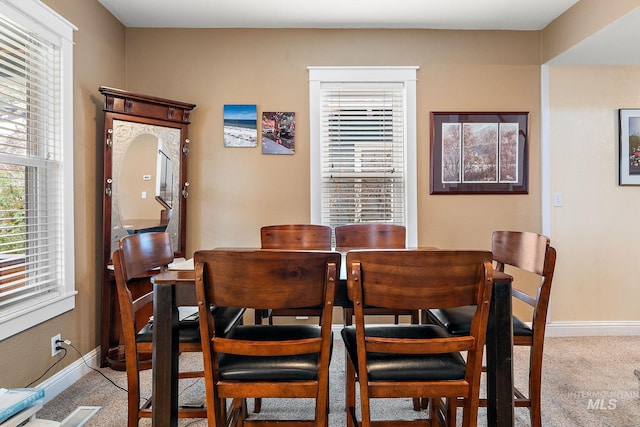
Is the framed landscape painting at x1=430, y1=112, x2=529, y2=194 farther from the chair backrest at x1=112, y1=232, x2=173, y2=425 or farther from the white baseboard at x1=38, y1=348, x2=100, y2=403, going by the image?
the white baseboard at x1=38, y1=348, x2=100, y2=403

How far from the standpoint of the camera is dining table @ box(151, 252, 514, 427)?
52.4 inches

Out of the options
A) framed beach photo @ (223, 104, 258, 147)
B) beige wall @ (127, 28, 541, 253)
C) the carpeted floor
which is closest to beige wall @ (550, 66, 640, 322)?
beige wall @ (127, 28, 541, 253)

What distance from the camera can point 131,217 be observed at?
8.43 ft

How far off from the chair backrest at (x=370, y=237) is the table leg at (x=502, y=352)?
A: 108cm

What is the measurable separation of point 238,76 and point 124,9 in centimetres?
95

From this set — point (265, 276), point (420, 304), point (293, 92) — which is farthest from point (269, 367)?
point (293, 92)

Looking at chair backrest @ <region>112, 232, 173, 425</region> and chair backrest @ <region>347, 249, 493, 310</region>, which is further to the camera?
chair backrest @ <region>112, 232, 173, 425</region>

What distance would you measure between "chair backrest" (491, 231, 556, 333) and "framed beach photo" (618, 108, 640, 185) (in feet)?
6.02

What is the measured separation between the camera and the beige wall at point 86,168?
2209mm

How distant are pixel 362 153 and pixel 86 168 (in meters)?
2.07

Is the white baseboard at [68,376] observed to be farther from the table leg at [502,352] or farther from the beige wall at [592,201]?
the beige wall at [592,201]

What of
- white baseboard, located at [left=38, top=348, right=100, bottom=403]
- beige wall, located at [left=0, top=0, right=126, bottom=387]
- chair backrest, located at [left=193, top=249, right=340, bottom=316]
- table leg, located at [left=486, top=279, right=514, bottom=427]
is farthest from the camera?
beige wall, located at [left=0, top=0, right=126, bottom=387]

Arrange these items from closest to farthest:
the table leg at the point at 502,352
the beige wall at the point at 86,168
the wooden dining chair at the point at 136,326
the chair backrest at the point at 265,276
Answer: the chair backrest at the point at 265,276, the table leg at the point at 502,352, the wooden dining chair at the point at 136,326, the beige wall at the point at 86,168

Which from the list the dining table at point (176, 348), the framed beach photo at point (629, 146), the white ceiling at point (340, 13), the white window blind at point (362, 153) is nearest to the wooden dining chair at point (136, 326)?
the dining table at point (176, 348)
